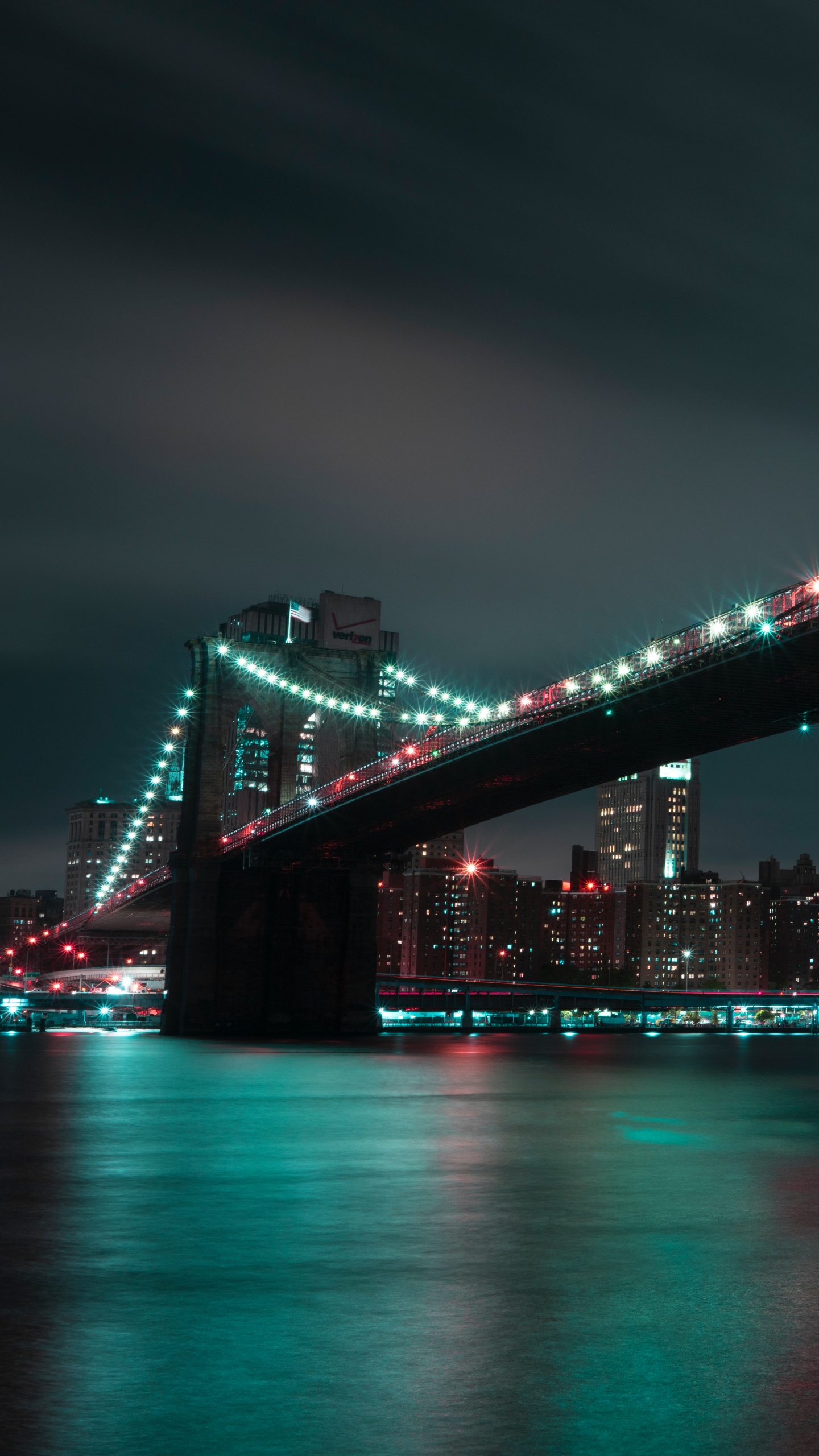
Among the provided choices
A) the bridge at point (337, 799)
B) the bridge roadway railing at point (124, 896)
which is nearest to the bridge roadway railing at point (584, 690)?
the bridge at point (337, 799)

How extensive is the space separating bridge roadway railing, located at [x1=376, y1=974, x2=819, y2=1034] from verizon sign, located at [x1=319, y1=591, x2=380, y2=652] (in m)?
27.7

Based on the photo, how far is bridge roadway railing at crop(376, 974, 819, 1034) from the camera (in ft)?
299

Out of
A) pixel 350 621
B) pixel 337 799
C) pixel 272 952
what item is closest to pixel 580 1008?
pixel 350 621

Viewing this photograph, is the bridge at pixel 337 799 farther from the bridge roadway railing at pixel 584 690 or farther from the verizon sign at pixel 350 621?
the verizon sign at pixel 350 621

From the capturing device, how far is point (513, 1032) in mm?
86125

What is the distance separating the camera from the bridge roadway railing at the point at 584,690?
1764 inches

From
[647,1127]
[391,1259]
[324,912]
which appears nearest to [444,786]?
[324,912]

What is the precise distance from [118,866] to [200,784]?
191ft

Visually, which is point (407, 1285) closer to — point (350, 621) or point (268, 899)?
point (268, 899)

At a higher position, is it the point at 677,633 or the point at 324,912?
the point at 677,633

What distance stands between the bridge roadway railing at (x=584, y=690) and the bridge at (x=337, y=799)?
0.40ft

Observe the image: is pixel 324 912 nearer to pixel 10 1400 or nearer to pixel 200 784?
pixel 200 784

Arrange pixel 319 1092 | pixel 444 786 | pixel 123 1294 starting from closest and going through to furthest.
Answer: pixel 123 1294
pixel 319 1092
pixel 444 786

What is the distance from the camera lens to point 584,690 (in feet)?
181
